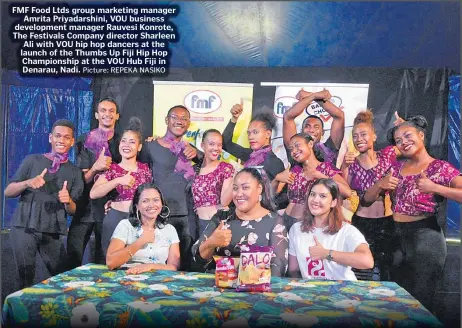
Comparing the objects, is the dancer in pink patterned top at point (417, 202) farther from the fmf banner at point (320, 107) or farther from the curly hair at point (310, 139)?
the curly hair at point (310, 139)

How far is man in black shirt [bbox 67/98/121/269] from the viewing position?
4113 mm

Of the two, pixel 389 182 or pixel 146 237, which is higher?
pixel 389 182

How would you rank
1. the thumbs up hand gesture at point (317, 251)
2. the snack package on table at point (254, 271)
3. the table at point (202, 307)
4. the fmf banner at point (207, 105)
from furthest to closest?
the fmf banner at point (207, 105)
the thumbs up hand gesture at point (317, 251)
the snack package on table at point (254, 271)
the table at point (202, 307)

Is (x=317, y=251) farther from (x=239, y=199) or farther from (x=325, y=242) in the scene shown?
(x=239, y=199)

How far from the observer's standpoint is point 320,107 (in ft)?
13.2

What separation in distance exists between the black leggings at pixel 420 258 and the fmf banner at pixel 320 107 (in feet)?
2.13

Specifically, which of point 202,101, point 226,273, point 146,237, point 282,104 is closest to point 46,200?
point 146,237

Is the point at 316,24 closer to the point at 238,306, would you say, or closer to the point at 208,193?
the point at 208,193

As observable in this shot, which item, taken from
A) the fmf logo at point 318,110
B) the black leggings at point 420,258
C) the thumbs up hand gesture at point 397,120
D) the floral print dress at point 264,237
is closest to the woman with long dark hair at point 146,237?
the floral print dress at point 264,237

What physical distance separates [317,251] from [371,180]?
0.59m

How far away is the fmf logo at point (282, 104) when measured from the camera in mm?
4031

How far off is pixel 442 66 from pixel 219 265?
6.42ft

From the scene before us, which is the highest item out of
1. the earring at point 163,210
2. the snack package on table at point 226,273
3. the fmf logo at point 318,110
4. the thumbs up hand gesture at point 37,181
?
the fmf logo at point 318,110

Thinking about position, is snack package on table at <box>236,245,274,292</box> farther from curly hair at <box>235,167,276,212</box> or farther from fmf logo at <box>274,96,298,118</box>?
fmf logo at <box>274,96,298,118</box>
